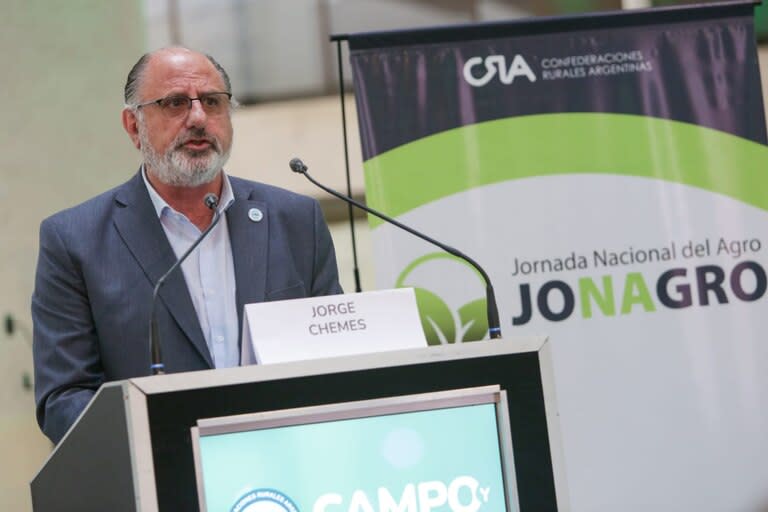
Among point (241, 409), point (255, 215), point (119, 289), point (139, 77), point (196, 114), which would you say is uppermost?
A: point (139, 77)

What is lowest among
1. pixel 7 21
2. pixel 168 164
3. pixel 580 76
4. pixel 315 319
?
pixel 315 319

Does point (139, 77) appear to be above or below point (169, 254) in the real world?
above

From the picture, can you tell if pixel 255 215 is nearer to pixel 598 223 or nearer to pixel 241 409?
pixel 241 409

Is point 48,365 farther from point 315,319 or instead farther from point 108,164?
point 108,164

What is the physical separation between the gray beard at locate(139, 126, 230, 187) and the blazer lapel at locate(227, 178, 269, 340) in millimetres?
110

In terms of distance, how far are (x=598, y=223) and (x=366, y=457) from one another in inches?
98.6

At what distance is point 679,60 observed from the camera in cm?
461

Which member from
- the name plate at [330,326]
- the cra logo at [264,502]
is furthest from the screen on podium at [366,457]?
the name plate at [330,326]

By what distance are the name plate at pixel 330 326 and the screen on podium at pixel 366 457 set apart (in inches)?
5.5

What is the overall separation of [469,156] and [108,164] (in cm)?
515

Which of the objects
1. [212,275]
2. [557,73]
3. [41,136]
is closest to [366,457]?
[212,275]

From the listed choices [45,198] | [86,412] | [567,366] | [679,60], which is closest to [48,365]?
[86,412]

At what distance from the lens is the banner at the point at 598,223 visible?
449 cm

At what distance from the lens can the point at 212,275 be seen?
299 centimetres
